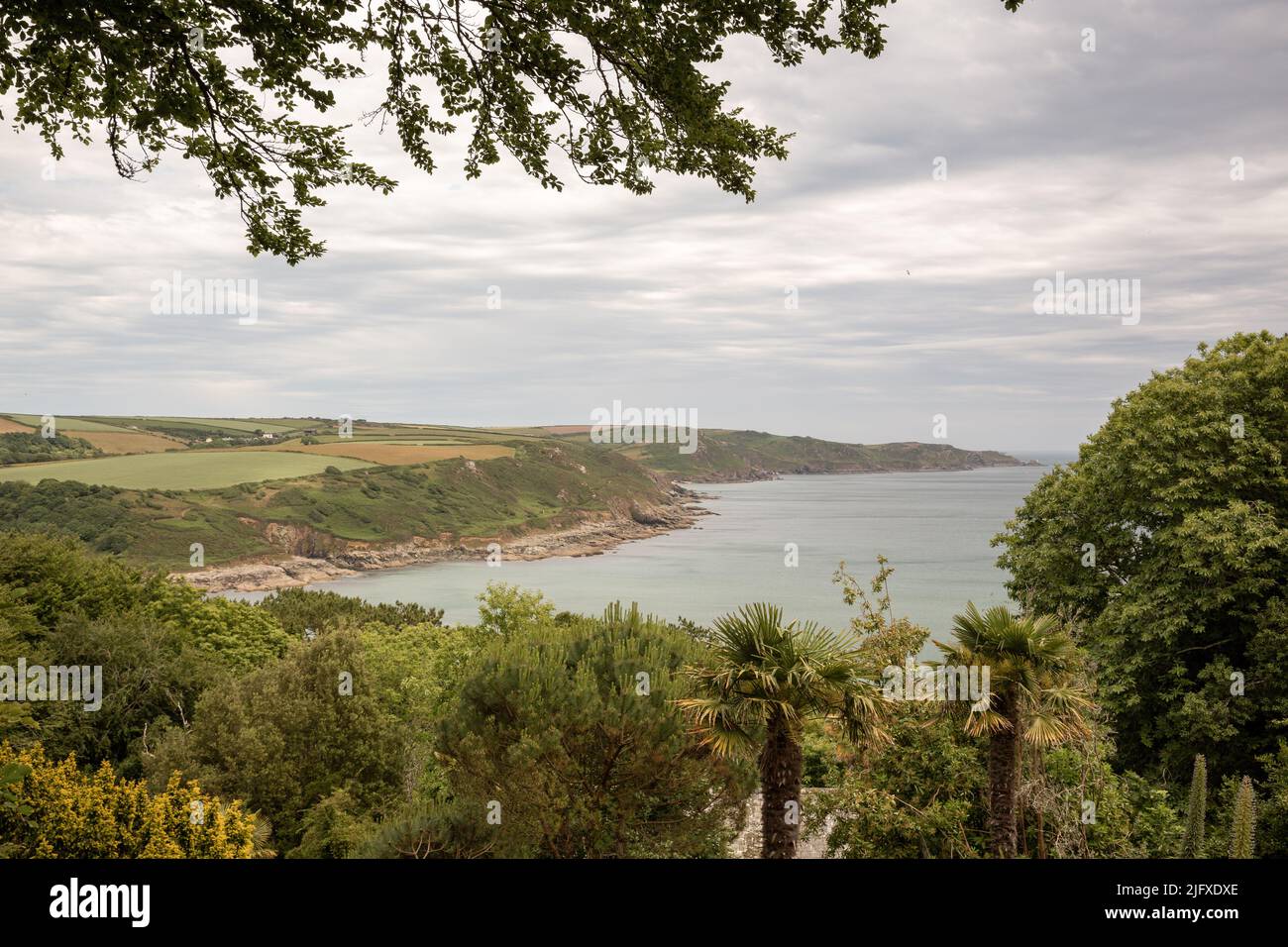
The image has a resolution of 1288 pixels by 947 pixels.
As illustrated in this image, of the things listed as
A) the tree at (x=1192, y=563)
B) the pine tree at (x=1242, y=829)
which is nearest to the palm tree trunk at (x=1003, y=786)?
the pine tree at (x=1242, y=829)

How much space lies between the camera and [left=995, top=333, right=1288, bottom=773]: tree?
57.3 feet

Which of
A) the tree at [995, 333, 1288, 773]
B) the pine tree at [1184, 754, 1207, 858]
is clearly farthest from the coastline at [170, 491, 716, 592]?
the pine tree at [1184, 754, 1207, 858]

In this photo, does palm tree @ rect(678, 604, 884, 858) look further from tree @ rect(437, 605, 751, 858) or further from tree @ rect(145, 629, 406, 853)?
tree @ rect(145, 629, 406, 853)

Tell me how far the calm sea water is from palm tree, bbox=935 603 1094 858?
3843 centimetres

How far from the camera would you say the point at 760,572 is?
283ft

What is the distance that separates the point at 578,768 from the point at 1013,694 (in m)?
6.32

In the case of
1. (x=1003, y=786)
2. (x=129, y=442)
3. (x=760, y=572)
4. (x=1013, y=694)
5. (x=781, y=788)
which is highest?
(x=129, y=442)

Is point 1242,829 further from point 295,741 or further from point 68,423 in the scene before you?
point 68,423

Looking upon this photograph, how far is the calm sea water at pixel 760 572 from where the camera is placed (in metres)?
69.3

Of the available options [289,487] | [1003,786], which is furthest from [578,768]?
[289,487]

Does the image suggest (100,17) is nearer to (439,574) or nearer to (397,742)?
(397,742)

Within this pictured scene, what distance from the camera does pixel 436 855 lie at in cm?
1130
